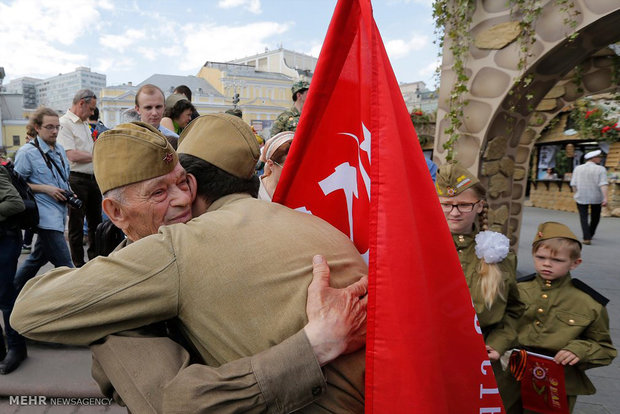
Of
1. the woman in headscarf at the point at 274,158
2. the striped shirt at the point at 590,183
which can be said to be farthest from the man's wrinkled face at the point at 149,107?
the striped shirt at the point at 590,183

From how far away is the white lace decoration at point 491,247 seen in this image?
2.12 meters

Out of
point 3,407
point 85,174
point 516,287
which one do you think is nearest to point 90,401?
point 3,407

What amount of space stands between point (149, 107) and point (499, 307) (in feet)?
10.3

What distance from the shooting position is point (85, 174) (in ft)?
14.9

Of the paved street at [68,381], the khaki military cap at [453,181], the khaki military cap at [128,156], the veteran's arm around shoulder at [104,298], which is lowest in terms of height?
the paved street at [68,381]

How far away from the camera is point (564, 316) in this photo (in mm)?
2135

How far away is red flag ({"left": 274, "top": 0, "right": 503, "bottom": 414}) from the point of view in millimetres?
956

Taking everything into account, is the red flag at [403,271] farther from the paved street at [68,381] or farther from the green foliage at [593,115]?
the green foliage at [593,115]

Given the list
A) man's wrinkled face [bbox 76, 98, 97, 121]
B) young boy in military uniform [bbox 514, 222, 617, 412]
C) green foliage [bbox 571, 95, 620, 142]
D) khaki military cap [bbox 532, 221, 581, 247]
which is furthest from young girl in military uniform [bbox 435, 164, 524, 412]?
green foliage [bbox 571, 95, 620, 142]

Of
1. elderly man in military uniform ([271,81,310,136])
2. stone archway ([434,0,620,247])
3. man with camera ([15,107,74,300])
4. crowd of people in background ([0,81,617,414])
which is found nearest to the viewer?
crowd of people in background ([0,81,617,414])

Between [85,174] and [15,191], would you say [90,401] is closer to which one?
[15,191]

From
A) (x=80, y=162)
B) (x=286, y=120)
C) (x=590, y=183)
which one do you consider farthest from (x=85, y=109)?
(x=590, y=183)

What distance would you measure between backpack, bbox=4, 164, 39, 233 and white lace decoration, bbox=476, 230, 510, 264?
3.21 metres

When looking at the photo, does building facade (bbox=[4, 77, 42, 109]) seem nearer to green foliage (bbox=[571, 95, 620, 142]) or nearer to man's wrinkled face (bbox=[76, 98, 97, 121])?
man's wrinkled face (bbox=[76, 98, 97, 121])
